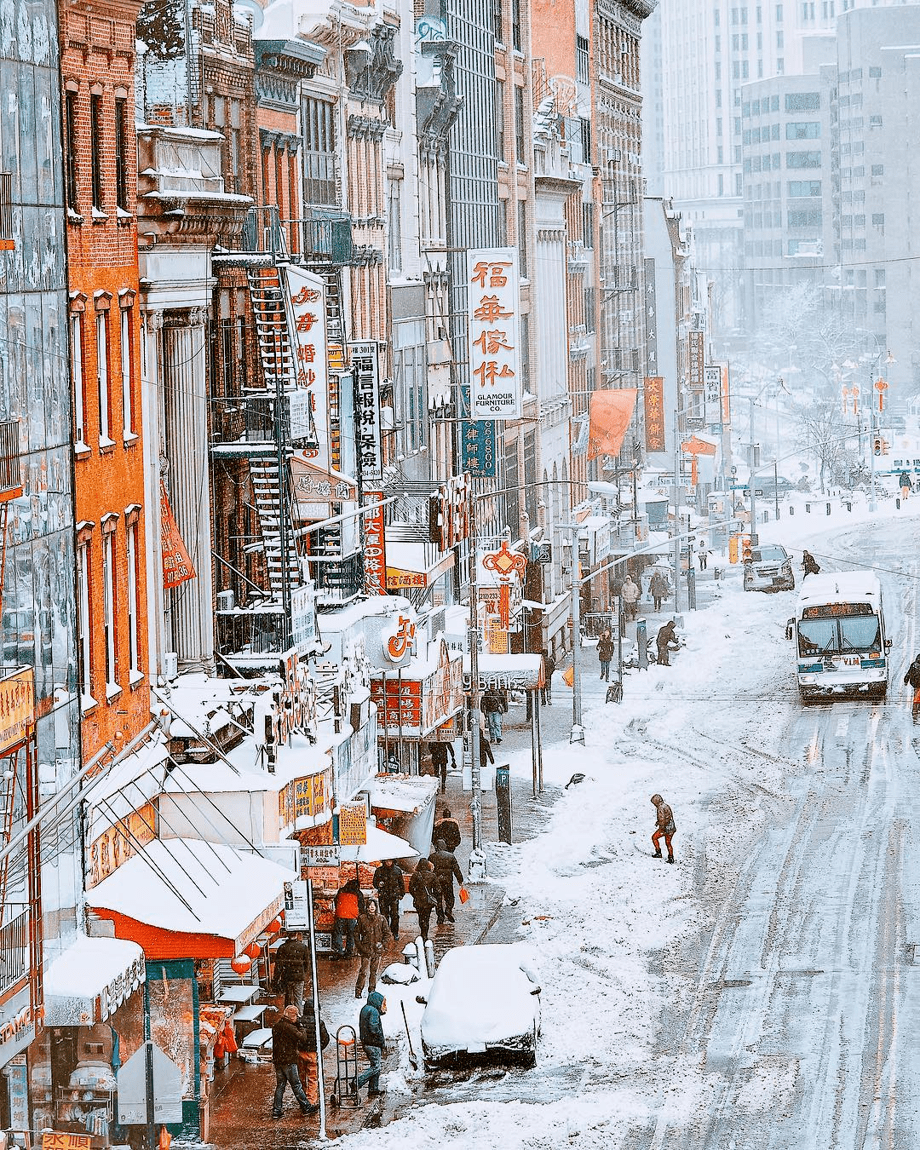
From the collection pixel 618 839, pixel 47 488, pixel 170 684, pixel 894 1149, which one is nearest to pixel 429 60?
pixel 618 839

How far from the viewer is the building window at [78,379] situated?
29.5 meters

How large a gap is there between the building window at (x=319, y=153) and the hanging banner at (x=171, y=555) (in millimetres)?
14225

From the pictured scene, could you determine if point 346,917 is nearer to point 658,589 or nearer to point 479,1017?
point 479,1017

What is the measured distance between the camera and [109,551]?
102ft

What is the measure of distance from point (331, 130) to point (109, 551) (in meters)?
20.3

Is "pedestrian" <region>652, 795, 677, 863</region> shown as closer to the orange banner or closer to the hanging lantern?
the hanging lantern

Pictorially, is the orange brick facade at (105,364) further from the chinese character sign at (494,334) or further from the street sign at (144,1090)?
the chinese character sign at (494,334)

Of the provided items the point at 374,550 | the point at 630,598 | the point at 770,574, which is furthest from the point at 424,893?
the point at 770,574

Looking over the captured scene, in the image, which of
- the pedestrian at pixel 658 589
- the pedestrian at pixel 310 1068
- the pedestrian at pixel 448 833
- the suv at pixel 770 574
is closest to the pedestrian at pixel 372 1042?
the pedestrian at pixel 310 1068

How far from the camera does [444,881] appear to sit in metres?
38.9

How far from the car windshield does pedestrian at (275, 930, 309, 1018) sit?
2655 inches

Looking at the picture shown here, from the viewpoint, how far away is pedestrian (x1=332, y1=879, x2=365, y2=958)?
37250 millimetres

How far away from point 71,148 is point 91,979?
10.2 meters

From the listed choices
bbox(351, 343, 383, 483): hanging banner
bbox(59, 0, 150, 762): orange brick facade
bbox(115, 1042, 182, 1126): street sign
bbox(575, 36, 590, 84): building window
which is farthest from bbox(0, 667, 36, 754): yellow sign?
bbox(575, 36, 590, 84): building window
